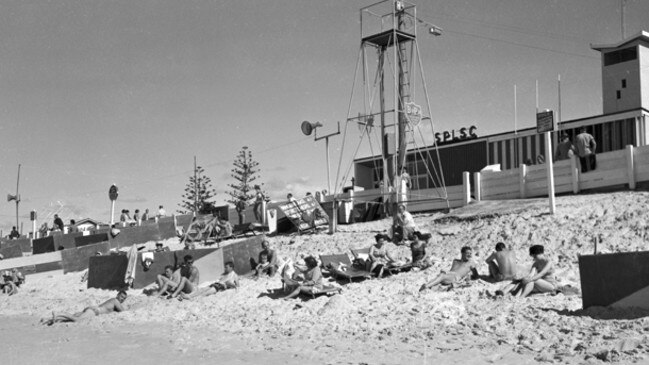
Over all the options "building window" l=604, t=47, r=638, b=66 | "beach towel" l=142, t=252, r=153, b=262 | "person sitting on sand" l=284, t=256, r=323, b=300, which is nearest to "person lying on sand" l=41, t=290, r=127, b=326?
"beach towel" l=142, t=252, r=153, b=262

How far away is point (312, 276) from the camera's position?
44.0 feet

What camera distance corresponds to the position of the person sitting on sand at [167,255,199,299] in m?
14.9

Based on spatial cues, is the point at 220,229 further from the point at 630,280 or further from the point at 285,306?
the point at 630,280

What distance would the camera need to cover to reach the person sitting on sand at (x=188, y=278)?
14.9 meters

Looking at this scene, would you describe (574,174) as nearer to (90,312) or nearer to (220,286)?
(220,286)

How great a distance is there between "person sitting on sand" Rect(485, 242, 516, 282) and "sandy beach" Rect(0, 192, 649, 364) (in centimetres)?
37

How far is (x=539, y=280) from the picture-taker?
11055 millimetres

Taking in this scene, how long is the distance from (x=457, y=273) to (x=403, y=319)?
203cm

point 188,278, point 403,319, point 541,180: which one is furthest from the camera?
point 541,180

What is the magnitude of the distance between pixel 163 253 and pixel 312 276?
5.13m

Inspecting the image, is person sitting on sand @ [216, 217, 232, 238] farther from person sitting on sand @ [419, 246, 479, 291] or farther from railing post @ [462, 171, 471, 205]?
person sitting on sand @ [419, 246, 479, 291]

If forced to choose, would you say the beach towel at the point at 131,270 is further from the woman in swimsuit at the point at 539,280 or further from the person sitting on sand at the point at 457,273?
the woman in swimsuit at the point at 539,280

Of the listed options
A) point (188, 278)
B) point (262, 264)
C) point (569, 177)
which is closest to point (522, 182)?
point (569, 177)

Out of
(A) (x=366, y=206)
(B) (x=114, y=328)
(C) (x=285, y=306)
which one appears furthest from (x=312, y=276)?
(A) (x=366, y=206)
